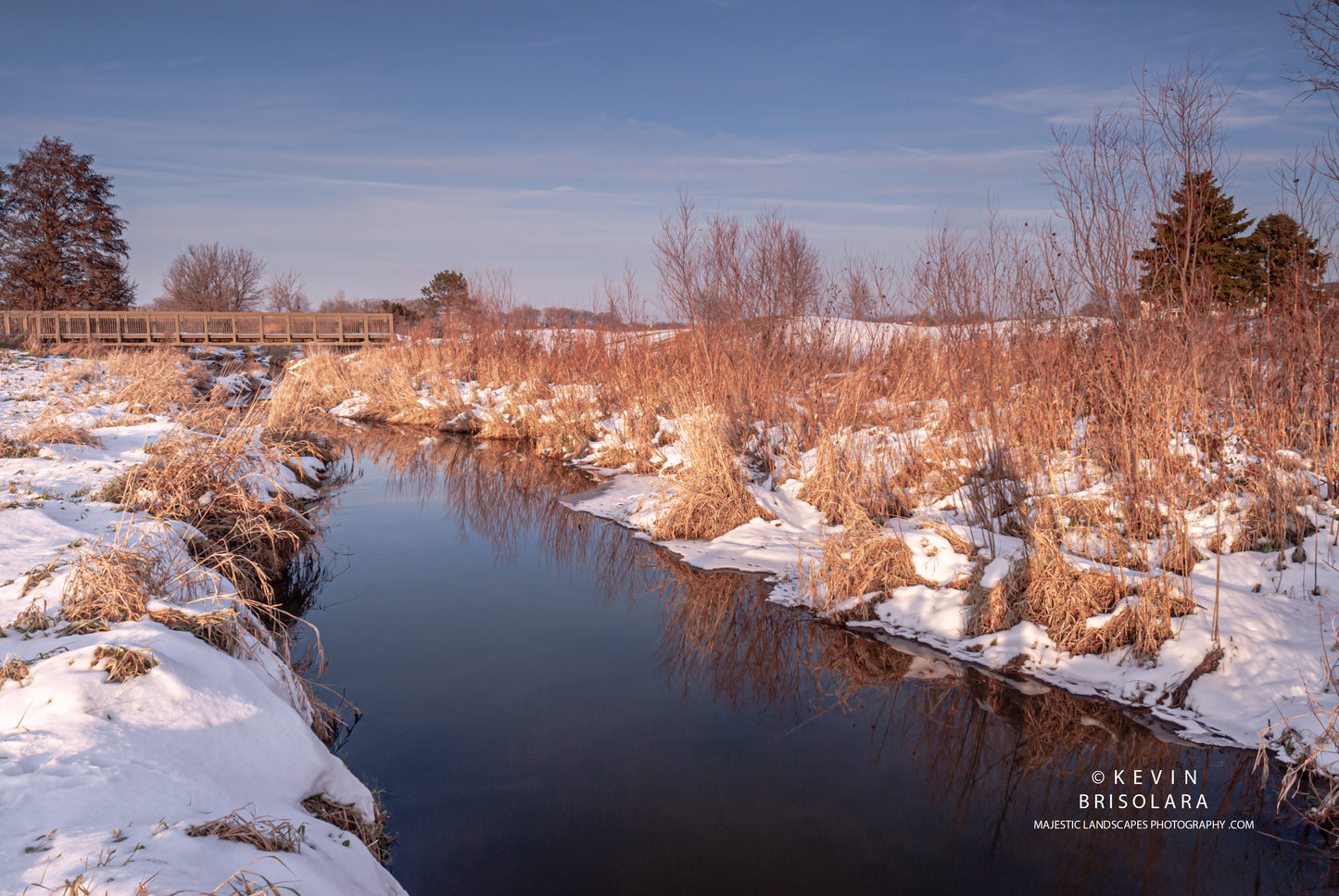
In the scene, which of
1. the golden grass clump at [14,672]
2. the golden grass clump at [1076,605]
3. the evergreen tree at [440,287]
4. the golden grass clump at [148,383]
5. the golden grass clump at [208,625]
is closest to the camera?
the golden grass clump at [14,672]

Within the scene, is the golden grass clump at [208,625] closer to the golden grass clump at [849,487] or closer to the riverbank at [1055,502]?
the riverbank at [1055,502]

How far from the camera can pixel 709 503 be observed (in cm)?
851

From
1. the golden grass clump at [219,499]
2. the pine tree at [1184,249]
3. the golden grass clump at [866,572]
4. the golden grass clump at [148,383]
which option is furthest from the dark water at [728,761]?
the golden grass clump at [148,383]

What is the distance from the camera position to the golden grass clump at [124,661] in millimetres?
3039

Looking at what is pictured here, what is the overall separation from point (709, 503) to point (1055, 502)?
3.54 meters

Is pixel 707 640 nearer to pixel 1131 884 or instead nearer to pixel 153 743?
pixel 1131 884

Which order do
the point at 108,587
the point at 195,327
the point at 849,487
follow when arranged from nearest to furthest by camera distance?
the point at 108,587
the point at 849,487
the point at 195,327

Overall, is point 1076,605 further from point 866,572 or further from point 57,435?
point 57,435

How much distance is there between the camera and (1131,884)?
3346 mm

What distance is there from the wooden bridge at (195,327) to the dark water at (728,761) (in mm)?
21338

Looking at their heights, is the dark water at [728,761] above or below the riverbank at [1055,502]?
below

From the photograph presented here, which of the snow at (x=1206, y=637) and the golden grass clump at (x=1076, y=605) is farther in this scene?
the golden grass clump at (x=1076, y=605)

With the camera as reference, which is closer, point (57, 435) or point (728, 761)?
point (728, 761)

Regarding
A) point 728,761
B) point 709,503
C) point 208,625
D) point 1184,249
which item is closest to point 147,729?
point 208,625
